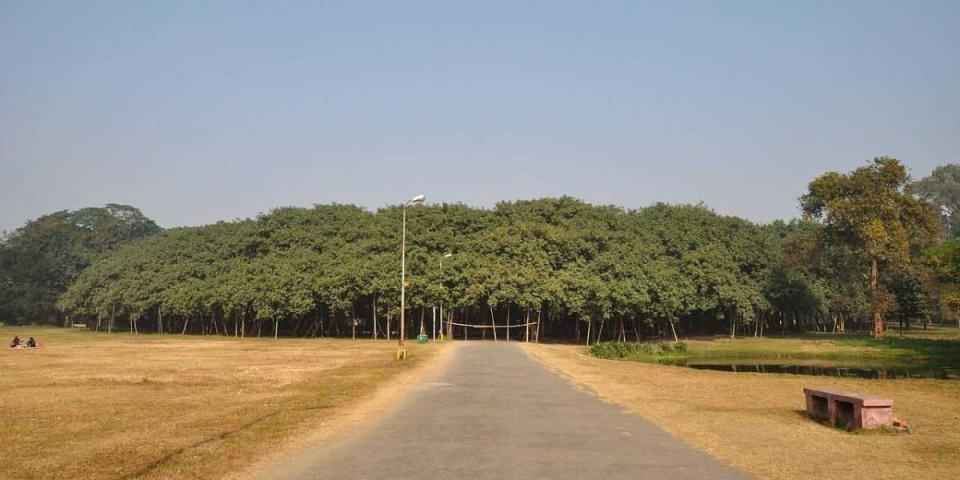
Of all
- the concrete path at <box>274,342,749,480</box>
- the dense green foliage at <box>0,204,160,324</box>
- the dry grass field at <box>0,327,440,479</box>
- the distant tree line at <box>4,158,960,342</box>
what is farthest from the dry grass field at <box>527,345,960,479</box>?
the dense green foliage at <box>0,204,160,324</box>

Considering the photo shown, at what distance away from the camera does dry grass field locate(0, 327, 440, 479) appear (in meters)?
9.45

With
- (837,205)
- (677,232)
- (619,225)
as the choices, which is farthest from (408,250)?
(837,205)

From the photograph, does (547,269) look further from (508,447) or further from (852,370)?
(508,447)

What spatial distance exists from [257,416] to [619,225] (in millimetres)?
64648

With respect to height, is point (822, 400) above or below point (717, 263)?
below

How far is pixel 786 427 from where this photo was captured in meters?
13.2

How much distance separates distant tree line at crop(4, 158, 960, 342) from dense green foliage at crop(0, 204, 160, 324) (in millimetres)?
25000

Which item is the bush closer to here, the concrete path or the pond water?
the pond water

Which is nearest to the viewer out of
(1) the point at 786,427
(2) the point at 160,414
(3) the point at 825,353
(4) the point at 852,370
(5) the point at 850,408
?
(1) the point at 786,427

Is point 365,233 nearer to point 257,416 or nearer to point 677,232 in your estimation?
point 677,232

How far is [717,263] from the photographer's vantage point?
69.9 meters

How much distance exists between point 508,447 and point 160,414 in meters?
7.99

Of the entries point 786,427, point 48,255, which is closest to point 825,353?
point 786,427

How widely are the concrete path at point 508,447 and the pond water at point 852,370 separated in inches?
769
